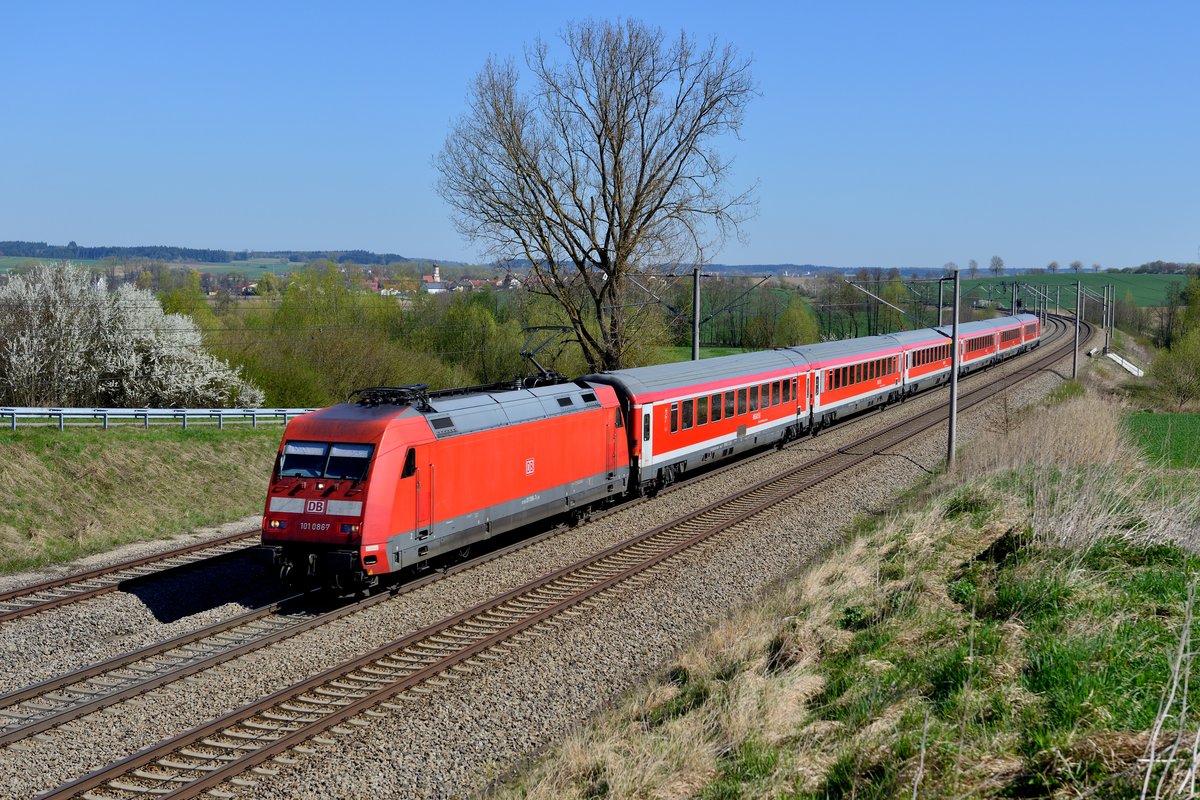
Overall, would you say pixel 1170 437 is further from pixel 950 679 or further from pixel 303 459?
pixel 303 459

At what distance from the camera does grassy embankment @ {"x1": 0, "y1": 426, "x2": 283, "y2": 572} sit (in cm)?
2127

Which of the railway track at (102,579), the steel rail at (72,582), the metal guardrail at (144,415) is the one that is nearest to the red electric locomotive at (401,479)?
the steel rail at (72,582)

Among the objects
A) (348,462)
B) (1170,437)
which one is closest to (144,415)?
(348,462)

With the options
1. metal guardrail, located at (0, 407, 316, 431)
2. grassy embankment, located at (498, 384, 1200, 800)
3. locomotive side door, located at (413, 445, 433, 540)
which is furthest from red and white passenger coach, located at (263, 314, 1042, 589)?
metal guardrail, located at (0, 407, 316, 431)

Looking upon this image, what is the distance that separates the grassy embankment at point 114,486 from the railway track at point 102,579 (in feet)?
6.69

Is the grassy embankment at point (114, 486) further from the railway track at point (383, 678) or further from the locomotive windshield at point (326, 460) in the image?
the railway track at point (383, 678)

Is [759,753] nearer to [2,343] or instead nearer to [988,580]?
[988,580]

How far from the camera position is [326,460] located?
15.3 meters

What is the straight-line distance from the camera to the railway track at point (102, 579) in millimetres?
15636

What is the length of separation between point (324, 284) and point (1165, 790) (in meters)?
54.7

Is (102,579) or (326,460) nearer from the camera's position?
(326,460)

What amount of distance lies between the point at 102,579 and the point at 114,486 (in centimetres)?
796

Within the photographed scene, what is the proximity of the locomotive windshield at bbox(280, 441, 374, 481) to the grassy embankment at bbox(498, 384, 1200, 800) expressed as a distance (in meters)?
5.65

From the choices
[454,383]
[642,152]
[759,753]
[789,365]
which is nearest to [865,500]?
[789,365]
